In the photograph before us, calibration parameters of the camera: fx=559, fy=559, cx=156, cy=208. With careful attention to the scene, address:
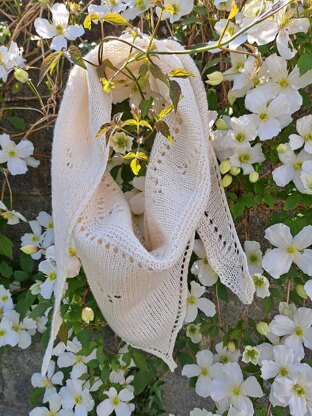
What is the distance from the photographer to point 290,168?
0.99 meters

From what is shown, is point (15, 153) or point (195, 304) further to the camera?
point (15, 153)

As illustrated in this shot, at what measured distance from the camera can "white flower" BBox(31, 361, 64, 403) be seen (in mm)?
1391

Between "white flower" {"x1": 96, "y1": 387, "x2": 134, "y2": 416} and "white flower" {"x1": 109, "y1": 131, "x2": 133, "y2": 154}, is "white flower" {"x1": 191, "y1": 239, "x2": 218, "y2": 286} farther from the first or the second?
"white flower" {"x1": 96, "y1": 387, "x2": 134, "y2": 416}

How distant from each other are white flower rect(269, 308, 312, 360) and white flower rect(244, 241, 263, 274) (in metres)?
0.10

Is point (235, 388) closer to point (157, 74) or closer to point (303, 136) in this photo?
point (303, 136)

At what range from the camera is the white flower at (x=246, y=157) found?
1014 mm

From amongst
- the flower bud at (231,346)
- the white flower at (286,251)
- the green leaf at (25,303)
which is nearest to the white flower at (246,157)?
the white flower at (286,251)

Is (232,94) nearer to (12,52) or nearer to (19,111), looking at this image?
(12,52)

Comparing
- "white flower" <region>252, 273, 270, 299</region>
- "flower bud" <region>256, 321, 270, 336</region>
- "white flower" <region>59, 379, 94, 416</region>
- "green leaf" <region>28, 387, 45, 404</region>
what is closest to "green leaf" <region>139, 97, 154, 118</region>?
"white flower" <region>252, 273, 270, 299</region>

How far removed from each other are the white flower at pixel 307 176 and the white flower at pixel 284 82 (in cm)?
10

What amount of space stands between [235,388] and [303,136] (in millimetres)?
507

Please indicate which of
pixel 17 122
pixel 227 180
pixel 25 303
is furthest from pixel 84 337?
pixel 17 122

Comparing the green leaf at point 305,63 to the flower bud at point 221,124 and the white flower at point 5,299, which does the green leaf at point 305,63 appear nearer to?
the flower bud at point 221,124

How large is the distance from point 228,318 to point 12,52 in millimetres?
790
